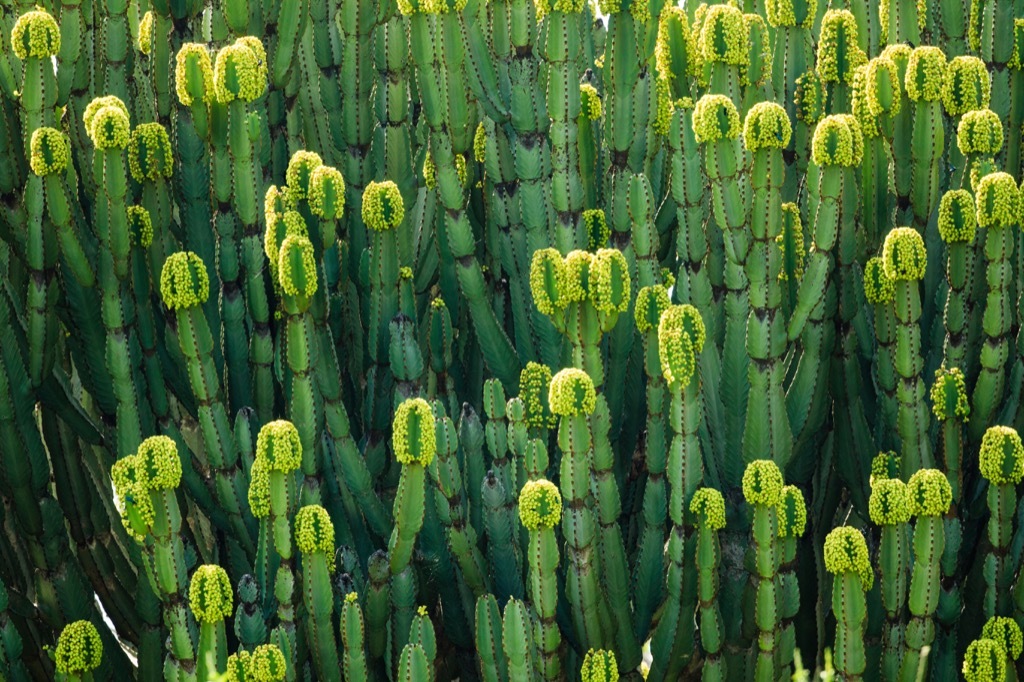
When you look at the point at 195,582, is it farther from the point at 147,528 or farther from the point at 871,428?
the point at 871,428

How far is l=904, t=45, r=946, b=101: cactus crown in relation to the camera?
368 centimetres

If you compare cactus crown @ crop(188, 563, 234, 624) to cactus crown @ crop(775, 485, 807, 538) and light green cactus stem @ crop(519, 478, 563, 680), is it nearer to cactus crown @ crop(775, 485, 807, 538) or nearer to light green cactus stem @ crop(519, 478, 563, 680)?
light green cactus stem @ crop(519, 478, 563, 680)

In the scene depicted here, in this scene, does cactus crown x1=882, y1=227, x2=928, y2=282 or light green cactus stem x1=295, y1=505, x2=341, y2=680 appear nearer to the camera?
light green cactus stem x1=295, y1=505, x2=341, y2=680

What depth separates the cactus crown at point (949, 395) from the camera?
3.67m

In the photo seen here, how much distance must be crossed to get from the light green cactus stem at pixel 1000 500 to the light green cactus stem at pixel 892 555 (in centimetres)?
22

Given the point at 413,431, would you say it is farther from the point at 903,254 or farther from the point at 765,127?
the point at 903,254

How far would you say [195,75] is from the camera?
147 inches

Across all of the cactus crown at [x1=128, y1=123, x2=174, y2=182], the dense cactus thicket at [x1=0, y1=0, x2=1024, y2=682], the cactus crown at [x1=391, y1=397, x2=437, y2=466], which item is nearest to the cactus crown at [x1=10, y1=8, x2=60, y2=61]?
the dense cactus thicket at [x1=0, y1=0, x2=1024, y2=682]

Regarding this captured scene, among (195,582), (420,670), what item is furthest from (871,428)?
(195,582)

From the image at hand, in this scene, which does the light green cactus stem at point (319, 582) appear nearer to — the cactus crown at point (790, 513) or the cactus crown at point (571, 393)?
the cactus crown at point (571, 393)

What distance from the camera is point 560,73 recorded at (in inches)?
150

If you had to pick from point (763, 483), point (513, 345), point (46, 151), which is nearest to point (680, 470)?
point (763, 483)

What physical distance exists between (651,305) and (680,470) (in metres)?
0.43

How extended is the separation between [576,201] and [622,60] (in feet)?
1.32
